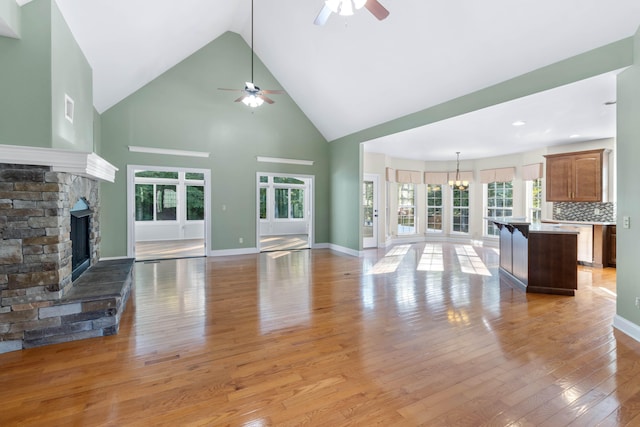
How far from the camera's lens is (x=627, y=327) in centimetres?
298

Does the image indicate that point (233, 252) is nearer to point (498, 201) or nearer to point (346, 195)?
point (346, 195)

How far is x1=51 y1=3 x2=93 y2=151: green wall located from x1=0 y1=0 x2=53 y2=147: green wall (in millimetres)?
53

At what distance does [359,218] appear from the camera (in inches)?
288

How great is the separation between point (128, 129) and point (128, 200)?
1.45 meters

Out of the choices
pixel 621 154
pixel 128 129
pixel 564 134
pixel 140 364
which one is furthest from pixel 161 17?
pixel 564 134

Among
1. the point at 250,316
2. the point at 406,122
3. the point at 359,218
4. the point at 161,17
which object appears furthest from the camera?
the point at 359,218

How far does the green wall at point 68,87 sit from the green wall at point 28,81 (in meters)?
0.05

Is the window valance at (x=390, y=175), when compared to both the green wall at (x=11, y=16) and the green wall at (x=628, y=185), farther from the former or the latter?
the green wall at (x=11, y=16)

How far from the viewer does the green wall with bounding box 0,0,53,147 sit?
271 centimetres

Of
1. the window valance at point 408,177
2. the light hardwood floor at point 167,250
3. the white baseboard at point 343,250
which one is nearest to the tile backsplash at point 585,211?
the window valance at point 408,177

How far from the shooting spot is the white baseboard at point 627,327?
2.86 m

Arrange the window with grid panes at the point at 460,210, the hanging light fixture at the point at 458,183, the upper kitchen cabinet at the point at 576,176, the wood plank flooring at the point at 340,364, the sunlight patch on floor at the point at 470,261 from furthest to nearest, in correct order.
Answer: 1. the window with grid panes at the point at 460,210
2. the hanging light fixture at the point at 458,183
3. the upper kitchen cabinet at the point at 576,176
4. the sunlight patch on floor at the point at 470,261
5. the wood plank flooring at the point at 340,364

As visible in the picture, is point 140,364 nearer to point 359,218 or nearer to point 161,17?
point 161,17

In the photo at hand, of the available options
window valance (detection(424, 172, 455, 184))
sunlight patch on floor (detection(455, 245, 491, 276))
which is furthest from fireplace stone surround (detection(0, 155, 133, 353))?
window valance (detection(424, 172, 455, 184))
